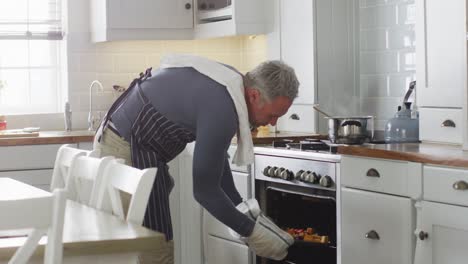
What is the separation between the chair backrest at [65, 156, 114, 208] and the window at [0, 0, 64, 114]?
2442mm

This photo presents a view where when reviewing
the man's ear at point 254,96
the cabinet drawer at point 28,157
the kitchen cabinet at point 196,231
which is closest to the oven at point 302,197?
the kitchen cabinet at point 196,231

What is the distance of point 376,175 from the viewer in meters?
3.78

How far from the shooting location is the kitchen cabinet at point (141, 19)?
18.2 ft

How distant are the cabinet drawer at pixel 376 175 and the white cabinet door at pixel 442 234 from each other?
0.52 ft

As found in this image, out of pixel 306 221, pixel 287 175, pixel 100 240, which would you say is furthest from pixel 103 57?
pixel 100 240

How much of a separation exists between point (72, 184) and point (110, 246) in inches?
46.5

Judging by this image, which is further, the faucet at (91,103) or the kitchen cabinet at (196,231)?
the faucet at (91,103)

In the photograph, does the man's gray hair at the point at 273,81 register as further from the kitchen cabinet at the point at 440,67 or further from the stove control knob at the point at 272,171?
the stove control knob at the point at 272,171

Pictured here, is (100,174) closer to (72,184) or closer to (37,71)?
(72,184)

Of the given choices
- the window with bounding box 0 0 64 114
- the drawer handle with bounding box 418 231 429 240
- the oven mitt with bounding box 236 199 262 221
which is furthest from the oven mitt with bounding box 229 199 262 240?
the window with bounding box 0 0 64 114

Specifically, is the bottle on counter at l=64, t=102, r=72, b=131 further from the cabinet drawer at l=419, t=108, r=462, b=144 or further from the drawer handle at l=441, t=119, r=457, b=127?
the drawer handle at l=441, t=119, r=457, b=127

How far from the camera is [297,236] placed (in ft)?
14.1

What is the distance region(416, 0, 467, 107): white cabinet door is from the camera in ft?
13.0

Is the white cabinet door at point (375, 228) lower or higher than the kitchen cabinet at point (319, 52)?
lower
